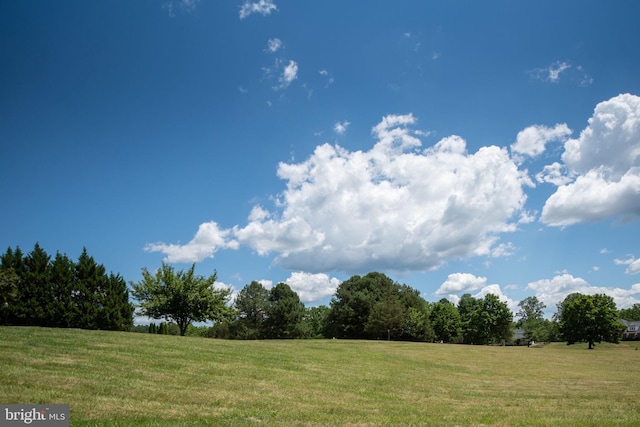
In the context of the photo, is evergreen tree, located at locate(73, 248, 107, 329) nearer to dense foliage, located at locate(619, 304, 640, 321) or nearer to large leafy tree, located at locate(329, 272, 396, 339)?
large leafy tree, located at locate(329, 272, 396, 339)

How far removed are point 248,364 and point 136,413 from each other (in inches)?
466

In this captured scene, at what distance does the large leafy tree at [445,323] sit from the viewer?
106 meters

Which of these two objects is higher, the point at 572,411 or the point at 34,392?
the point at 34,392

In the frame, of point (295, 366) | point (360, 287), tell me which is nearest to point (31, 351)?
point (295, 366)

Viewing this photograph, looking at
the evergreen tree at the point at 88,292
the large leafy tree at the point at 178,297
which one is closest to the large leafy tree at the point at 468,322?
the large leafy tree at the point at 178,297

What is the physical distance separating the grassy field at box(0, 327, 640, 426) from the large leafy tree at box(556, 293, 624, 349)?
220 feet

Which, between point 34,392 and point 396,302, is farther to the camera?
point 396,302

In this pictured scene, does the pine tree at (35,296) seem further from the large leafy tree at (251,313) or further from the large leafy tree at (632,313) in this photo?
the large leafy tree at (632,313)

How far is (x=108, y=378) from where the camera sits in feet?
48.2

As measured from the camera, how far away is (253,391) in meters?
15.6

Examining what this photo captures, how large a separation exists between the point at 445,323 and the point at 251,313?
49.1 m

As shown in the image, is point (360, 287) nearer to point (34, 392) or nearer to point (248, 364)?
point (248, 364)

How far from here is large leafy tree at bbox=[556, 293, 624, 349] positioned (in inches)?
3132

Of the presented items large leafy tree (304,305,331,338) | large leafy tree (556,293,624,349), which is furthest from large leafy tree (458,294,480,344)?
large leafy tree (304,305,331,338)
